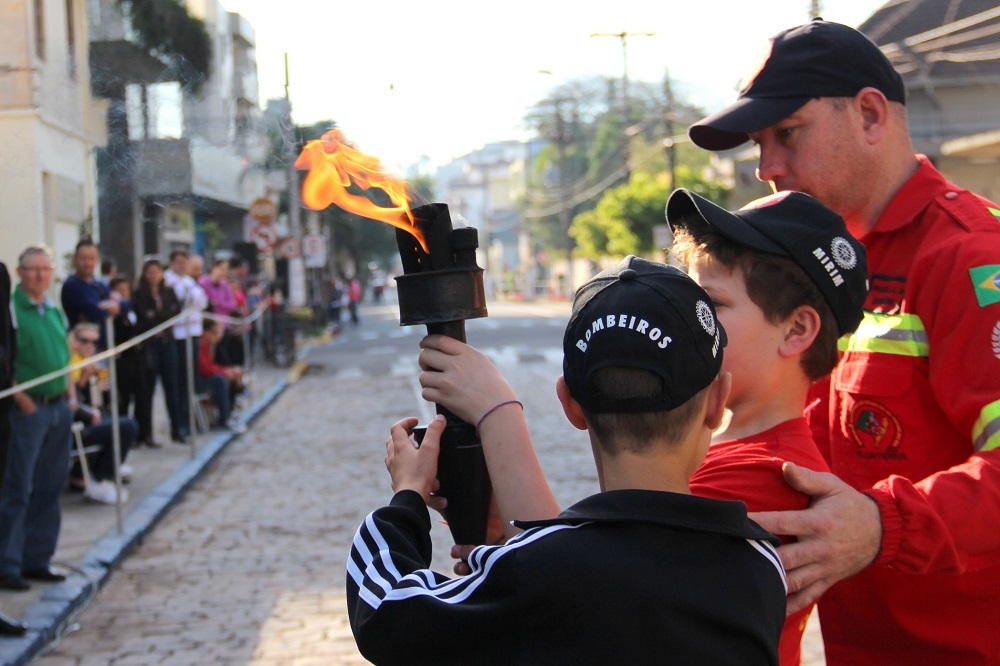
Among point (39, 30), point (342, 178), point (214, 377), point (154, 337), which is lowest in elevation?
point (214, 377)

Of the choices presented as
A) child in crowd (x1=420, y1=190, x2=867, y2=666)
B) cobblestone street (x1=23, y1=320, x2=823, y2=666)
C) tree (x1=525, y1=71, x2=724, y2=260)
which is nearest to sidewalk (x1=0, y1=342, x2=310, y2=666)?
cobblestone street (x1=23, y1=320, x2=823, y2=666)

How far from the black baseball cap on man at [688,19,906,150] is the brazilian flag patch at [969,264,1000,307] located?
0.48m

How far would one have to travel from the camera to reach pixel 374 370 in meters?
22.7

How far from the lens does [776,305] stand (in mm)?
1995

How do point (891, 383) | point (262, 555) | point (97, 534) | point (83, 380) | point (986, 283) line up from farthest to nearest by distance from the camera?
point (83, 380)
point (97, 534)
point (262, 555)
point (891, 383)
point (986, 283)

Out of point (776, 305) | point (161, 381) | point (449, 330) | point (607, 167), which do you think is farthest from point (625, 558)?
point (607, 167)

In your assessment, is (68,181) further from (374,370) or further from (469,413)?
(374,370)

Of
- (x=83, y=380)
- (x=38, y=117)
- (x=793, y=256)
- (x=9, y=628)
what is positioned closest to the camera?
(x=793, y=256)

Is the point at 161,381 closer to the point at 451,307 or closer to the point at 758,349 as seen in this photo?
the point at 451,307

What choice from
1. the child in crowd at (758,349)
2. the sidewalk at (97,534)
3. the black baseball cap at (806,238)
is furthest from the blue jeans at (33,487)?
the black baseball cap at (806,238)

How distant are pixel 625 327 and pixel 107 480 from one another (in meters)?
8.55

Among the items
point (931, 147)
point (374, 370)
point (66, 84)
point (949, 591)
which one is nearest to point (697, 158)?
point (931, 147)

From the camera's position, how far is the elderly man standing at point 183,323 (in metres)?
12.6

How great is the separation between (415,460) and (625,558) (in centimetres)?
47
